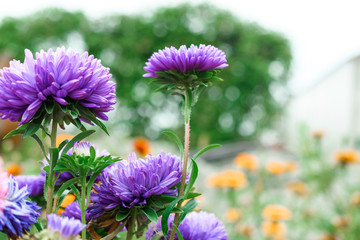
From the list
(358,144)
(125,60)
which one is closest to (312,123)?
(358,144)

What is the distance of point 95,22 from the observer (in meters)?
6.73

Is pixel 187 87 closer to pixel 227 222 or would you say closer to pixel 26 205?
pixel 26 205

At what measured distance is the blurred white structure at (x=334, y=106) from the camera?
5.46 metres

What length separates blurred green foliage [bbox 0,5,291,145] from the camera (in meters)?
6.62

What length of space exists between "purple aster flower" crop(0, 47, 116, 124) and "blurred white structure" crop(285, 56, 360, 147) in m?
4.79

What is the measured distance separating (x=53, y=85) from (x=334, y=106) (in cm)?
625

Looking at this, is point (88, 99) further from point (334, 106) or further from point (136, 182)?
point (334, 106)

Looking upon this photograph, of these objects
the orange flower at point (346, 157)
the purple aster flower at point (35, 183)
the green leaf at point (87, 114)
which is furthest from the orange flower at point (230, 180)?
the green leaf at point (87, 114)

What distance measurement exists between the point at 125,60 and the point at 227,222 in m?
4.99

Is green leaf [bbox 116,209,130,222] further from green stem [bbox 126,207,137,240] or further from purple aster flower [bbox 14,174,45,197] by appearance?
purple aster flower [bbox 14,174,45,197]

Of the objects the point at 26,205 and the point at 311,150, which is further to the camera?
the point at 311,150

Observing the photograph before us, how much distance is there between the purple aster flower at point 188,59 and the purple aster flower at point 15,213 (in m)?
0.14

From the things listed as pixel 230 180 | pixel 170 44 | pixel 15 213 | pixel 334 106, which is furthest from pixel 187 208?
pixel 170 44

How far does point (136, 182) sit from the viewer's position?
303 millimetres
